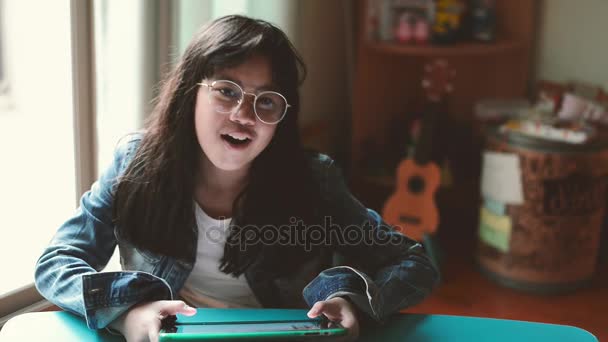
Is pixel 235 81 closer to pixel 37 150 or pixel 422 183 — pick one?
pixel 37 150

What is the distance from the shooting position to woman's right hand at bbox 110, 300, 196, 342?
943 mm

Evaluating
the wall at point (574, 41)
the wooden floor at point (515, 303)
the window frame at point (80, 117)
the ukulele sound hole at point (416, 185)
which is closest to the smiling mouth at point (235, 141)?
the window frame at point (80, 117)

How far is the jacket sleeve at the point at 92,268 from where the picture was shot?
38.8 inches

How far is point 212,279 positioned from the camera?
1272 millimetres

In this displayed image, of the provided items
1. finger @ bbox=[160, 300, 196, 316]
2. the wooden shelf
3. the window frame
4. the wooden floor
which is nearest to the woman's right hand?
finger @ bbox=[160, 300, 196, 316]

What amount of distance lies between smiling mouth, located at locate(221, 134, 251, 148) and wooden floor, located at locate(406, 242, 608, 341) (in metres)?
1.30

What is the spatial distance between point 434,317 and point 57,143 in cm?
125

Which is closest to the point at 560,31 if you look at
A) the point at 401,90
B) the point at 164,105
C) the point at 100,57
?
the point at 401,90

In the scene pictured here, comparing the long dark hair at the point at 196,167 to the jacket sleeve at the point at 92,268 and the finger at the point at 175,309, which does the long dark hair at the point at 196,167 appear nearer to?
the jacket sleeve at the point at 92,268

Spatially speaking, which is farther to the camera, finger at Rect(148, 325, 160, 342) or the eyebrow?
the eyebrow

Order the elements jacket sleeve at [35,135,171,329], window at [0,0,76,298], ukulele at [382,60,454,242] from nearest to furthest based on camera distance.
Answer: jacket sleeve at [35,135,171,329], window at [0,0,76,298], ukulele at [382,60,454,242]

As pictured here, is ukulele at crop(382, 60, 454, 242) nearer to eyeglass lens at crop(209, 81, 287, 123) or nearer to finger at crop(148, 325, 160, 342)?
eyeglass lens at crop(209, 81, 287, 123)

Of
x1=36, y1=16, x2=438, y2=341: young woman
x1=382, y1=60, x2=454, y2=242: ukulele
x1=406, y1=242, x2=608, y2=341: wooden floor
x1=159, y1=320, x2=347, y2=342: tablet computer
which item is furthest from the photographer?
x1=382, y1=60, x2=454, y2=242: ukulele

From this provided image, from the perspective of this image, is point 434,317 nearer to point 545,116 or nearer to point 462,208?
point 545,116
